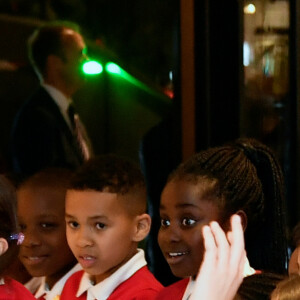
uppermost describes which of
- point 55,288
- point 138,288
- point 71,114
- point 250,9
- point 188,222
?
point 250,9

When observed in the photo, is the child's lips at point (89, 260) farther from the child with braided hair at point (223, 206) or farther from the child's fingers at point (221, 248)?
the child's fingers at point (221, 248)

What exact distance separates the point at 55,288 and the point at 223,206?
0.91m

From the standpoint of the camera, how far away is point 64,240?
3.41 metres

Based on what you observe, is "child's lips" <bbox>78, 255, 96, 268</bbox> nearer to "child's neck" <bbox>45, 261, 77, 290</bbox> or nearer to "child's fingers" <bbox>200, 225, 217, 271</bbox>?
"child's neck" <bbox>45, 261, 77, 290</bbox>

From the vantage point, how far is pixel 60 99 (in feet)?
14.0

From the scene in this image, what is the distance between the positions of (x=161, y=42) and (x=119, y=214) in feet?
4.21

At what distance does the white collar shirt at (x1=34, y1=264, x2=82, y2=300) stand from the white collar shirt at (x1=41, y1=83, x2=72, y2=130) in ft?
3.37

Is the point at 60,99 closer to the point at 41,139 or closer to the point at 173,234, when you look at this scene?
the point at 41,139

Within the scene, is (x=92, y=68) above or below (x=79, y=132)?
above

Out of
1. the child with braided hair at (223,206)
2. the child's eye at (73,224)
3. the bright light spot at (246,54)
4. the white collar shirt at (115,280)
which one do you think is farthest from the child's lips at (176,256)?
the bright light spot at (246,54)

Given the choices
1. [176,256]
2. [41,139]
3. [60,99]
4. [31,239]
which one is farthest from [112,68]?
[176,256]

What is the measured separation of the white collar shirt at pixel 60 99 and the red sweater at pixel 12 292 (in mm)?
1530

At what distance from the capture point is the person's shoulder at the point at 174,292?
2.83 metres

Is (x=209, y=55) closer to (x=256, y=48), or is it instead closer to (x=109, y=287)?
(x=256, y=48)
